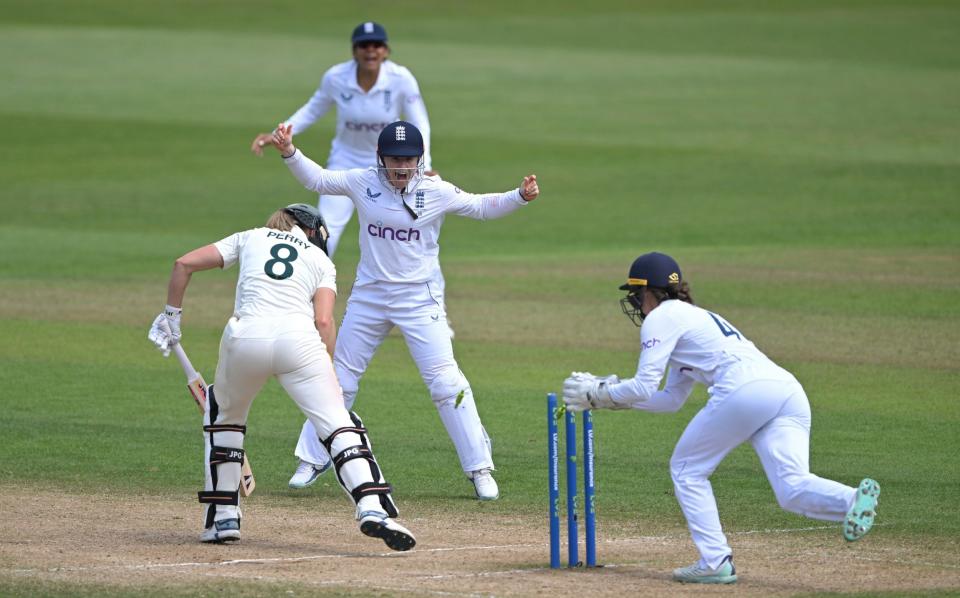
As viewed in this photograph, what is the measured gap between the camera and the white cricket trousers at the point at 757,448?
7867 millimetres

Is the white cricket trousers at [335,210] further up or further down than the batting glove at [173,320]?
further up

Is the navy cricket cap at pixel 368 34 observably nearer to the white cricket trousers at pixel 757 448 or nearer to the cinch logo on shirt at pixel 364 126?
the cinch logo on shirt at pixel 364 126

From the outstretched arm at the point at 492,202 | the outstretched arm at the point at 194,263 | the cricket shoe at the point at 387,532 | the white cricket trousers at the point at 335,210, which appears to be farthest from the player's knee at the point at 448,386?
the white cricket trousers at the point at 335,210

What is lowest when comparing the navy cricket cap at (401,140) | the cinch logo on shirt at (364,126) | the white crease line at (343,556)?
the white crease line at (343,556)

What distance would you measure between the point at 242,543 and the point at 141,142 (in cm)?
2529

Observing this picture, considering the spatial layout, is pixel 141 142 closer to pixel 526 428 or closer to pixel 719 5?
pixel 526 428

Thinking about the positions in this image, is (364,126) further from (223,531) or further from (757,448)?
(757,448)

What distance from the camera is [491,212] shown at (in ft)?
34.1

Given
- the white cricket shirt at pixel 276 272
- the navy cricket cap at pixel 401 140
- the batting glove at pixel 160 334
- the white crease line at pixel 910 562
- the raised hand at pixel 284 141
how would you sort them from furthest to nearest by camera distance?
the raised hand at pixel 284 141
the navy cricket cap at pixel 401 140
the batting glove at pixel 160 334
the white cricket shirt at pixel 276 272
the white crease line at pixel 910 562

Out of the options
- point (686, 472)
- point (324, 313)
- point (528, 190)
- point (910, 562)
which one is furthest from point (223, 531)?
→ point (910, 562)

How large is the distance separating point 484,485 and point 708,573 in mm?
2635

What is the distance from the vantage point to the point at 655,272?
8.12 metres

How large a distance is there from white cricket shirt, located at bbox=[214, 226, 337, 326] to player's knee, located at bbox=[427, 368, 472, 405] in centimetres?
169

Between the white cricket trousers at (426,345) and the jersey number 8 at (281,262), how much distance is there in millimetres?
1643
